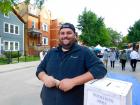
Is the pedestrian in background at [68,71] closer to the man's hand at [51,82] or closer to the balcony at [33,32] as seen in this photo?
the man's hand at [51,82]

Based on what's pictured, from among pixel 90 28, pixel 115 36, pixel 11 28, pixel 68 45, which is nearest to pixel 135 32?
pixel 90 28

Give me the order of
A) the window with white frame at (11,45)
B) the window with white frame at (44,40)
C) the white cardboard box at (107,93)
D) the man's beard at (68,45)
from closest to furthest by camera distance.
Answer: the white cardboard box at (107,93), the man's beard at (68,45), the window with white frame at (11,45), the window with white frame at (44,40)

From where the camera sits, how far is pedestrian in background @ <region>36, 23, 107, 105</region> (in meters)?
3.44

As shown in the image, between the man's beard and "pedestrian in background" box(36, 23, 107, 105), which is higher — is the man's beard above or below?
above

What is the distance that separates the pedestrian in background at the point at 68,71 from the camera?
11.3ft

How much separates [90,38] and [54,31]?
844 cm

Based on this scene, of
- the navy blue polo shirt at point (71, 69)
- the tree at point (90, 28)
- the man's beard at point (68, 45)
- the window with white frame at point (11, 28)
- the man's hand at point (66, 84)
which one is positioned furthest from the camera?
the tree at point (90, 28)

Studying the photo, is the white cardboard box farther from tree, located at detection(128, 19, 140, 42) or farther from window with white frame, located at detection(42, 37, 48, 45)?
tree, located at detection(128, 19, 140, 42)

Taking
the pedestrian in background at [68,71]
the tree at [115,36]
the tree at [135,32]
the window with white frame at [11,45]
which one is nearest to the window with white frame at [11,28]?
the window with white frame at [11,45]

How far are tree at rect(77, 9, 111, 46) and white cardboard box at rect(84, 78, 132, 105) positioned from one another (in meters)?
60.3

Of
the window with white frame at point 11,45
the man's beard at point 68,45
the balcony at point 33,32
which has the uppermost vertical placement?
the balcony at point 33,32

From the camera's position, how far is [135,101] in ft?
27.3

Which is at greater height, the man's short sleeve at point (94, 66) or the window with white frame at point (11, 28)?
the window with white frame at point (11, 28)

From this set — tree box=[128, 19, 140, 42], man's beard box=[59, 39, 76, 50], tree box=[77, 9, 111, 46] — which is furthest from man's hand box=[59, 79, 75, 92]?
tree box=[128, 19, 140, 42]
